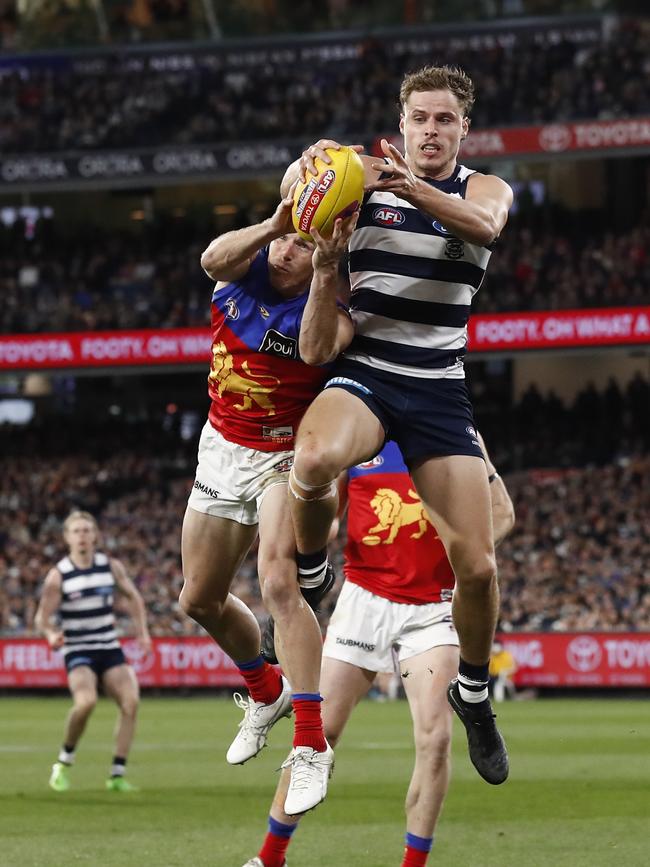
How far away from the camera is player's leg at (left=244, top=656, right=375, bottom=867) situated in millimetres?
7613

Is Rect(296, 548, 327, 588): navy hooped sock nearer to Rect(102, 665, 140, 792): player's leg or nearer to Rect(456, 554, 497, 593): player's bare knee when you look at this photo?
Rect(456, 554, 497, 593): player's bare knee

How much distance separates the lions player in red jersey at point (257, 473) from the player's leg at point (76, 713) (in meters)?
5.62

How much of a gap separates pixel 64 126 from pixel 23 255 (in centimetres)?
306

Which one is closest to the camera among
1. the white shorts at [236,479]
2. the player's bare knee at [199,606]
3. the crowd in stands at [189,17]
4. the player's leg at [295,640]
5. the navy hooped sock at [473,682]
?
the player's leg at [295,640]

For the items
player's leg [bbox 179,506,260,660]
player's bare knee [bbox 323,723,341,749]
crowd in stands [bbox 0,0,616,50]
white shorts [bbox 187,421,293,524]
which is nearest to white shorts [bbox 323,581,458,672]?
player's bare knee [bbox 323,723,341,749]

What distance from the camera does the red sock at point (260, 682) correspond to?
25.1 feet

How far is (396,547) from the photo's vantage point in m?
8.40

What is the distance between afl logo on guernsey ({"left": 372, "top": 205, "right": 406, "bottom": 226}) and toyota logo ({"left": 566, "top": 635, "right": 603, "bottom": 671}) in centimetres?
1854

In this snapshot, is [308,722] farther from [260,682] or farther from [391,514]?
[391,514]

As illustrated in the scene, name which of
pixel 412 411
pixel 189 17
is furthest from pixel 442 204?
pixel 189 17

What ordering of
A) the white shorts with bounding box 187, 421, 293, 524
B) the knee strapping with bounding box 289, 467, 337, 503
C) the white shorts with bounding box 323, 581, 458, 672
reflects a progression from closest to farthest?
the knee strapping with bounding box 289, 467, 337, 503 → the white shorts with bounding box 187, 421, 293, 524 → the white shorts with bounding box 323, 581, 458, 672

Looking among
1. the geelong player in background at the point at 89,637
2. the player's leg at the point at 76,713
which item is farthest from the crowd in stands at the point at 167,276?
the player's leg at the point at 76,713

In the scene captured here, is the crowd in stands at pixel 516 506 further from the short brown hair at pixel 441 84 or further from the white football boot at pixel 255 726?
the short brown hair at pixel 441 84

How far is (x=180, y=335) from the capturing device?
1190 inches
